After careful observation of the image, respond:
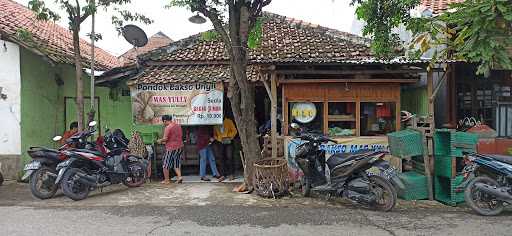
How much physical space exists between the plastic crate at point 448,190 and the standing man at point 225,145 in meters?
4.67

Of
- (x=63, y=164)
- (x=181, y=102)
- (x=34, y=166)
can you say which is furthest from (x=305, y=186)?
(x=34, y=166)

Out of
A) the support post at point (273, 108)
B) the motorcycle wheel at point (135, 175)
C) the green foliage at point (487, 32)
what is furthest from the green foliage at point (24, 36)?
the green foliage at point (487, 32)

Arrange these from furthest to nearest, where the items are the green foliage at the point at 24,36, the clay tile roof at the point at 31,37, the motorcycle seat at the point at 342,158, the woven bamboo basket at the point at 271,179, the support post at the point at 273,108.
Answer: the clay tile roof at the point at 31,37 → the green foliage at the point at 24,36 → the support post at the point at 273,108 → the woven bamboo basket at the point at 271,179 → the motorcycle seat at the point at 342,158

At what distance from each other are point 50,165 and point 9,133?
2965 millimetres

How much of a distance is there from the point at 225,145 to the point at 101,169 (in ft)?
11.4

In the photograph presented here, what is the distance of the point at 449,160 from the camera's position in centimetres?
755

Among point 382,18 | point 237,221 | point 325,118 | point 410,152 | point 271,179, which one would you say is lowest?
point 237,221

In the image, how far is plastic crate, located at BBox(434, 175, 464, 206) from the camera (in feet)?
24.3

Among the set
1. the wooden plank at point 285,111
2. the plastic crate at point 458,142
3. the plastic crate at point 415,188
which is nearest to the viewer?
the plastic crate at point 458,142

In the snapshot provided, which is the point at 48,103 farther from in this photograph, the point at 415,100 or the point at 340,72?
the point at 415,100

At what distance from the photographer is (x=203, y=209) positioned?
729 cm

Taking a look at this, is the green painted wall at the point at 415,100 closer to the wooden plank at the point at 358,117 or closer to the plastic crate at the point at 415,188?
the wooden plank at the point at 358,117

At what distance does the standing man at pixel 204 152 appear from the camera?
10.5 meters

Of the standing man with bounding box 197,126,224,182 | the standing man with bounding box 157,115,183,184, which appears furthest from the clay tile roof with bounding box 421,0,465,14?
the standing man with bounding box 157,115,183,184
